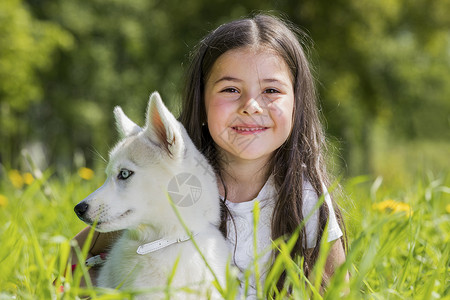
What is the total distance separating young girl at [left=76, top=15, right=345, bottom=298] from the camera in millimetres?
2172

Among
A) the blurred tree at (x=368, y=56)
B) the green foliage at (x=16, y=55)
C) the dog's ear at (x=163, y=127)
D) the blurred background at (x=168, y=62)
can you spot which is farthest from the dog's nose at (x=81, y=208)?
the green foliage at (x=16, y=55)

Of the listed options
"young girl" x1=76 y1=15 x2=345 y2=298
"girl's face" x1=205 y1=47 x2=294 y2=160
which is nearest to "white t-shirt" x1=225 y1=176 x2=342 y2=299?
"young girl" x1=76 y1=15 x2=345 y2=298

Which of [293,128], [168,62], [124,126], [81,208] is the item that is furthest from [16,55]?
[81,208]

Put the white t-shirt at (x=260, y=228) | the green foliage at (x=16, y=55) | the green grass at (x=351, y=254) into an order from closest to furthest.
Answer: the green grass at (x=351, y=254) → the white t-shirt at (x=260, y=228) → the green foliage at (x=16, y=55)

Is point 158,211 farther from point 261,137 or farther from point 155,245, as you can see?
point 261,137

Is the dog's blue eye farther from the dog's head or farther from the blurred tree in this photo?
the blurred tree

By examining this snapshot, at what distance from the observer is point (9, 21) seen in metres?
10.3

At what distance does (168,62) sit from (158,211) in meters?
11.8

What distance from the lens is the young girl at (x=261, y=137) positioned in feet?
7.13

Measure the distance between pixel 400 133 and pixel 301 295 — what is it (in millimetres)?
17849

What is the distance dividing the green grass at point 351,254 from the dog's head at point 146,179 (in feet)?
0.65

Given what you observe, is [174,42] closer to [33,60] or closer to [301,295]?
[33,60]

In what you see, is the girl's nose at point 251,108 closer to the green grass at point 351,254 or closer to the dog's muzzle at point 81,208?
the green grass at point 351,254

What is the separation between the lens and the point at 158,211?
1829 millimetres
